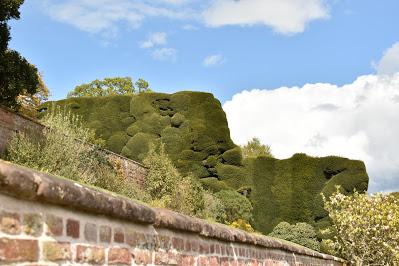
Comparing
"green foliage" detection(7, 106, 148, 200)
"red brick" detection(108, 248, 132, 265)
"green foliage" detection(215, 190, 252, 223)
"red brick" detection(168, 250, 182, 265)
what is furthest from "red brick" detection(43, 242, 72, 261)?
"green foliage" detection(215, 190, 252, 223)

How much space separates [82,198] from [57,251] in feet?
1.07

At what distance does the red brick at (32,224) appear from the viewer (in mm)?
2623

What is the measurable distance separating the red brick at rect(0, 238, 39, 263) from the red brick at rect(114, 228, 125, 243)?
88 centimetres

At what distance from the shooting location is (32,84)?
1362 centimetres

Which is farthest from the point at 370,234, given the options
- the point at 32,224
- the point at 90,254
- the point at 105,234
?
the point at 32,224

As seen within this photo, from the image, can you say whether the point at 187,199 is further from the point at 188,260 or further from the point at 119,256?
the point at 119,256

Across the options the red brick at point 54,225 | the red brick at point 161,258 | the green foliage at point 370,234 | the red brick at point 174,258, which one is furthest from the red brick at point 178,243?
the green foliage at point 370,234

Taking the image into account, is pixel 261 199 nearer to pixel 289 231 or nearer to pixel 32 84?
pixel 289 231

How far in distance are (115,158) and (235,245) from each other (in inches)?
561

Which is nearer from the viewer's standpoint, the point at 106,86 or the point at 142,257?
the point at 142,257

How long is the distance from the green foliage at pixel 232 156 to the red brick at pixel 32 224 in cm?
2261

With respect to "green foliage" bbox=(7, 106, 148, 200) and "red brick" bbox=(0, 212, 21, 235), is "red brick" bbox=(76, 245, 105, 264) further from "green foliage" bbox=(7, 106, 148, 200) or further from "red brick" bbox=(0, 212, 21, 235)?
"green foliage" bbox=(7, 106, 148, 200)

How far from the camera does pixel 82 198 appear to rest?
9.97 ft

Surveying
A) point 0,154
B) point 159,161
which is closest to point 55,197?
point 0,154
